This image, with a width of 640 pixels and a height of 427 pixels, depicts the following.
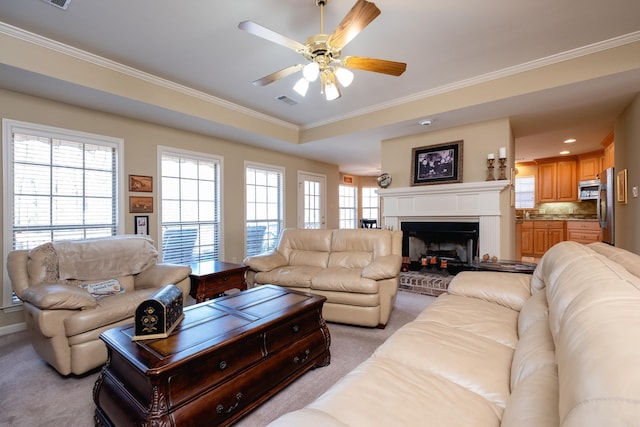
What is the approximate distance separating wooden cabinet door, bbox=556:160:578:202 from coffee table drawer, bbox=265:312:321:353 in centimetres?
751

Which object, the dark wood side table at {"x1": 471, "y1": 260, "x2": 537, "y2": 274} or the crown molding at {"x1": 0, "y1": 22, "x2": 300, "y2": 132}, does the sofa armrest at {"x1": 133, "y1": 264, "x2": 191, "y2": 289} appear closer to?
the crown molding at {"x1": 0, "y1": 22, "x2": 300, "y2": 132}

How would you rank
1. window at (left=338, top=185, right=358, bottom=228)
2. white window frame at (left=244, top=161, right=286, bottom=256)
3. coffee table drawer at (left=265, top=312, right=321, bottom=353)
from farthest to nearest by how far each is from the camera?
1. window at (left=338, top=185, right=358, bottom=228)
2. white window frame at (left=244, top=161, right=286, bottom=256)
3. coffee table drawer at (left=265, top=312, right=321, bottom=353)

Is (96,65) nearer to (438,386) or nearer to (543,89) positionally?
(438,386)

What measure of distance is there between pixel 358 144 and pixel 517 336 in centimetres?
442

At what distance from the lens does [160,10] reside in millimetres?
2312

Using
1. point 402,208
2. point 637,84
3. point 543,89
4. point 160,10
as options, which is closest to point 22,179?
point 160,10

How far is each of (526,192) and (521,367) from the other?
26.2ft

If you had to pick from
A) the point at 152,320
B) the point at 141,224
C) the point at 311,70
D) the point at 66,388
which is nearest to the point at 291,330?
the point at 152,320

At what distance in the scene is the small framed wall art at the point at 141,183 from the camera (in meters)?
3.91

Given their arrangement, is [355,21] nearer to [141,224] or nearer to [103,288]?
[103,288]

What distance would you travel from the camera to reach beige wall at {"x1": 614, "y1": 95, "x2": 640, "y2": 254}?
3.20 metres

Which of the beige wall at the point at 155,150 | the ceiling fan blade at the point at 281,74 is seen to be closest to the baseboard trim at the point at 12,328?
the beige wall at the point at 155,150

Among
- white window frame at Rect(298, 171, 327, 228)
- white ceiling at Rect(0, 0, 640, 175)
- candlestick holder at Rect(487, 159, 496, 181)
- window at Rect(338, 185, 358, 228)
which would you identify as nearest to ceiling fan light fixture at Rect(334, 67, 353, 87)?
white ceiling at Rect(0, 0, 640, 175)

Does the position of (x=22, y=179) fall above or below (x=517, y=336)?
above
